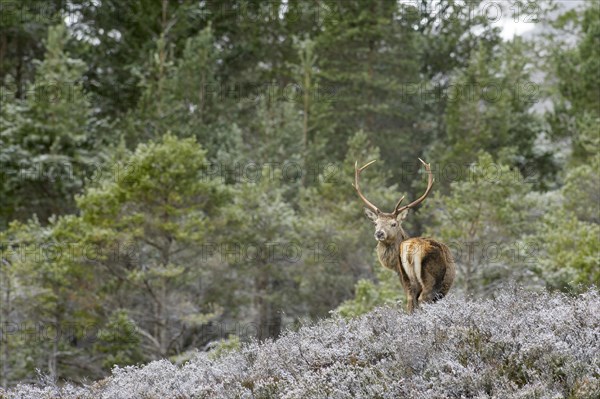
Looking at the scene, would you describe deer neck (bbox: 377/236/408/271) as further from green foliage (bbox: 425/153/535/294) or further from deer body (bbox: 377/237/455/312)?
green foliage (bbox: 425/153/535/294)

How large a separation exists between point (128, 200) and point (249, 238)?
13.4ft

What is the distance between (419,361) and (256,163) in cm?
2168

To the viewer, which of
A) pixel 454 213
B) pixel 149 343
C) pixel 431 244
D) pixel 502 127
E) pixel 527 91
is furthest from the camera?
pixel 527 91

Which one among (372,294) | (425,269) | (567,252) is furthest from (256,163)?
(425,269)

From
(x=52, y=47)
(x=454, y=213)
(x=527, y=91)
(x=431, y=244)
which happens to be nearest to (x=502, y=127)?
(x=527, y=91)

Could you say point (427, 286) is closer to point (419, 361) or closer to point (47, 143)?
point (419, 361)

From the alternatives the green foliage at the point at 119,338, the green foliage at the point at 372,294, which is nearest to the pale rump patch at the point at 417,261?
the green foliage at the point at 372,294

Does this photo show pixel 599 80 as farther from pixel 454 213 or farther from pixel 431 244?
pixel 431 244

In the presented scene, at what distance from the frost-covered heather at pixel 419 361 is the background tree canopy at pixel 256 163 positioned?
4.91m

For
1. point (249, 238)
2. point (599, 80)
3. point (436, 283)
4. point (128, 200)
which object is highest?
point (599, 80)

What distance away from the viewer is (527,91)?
98.9 feet

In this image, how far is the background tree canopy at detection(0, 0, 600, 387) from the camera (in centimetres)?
1858

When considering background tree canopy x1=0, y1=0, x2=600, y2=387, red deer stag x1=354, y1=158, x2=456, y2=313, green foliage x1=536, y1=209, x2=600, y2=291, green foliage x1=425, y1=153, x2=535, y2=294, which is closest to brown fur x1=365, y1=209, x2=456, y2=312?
red deer stag x1=354, y1=158, x2=456, y2=313

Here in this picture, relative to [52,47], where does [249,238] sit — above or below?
below
